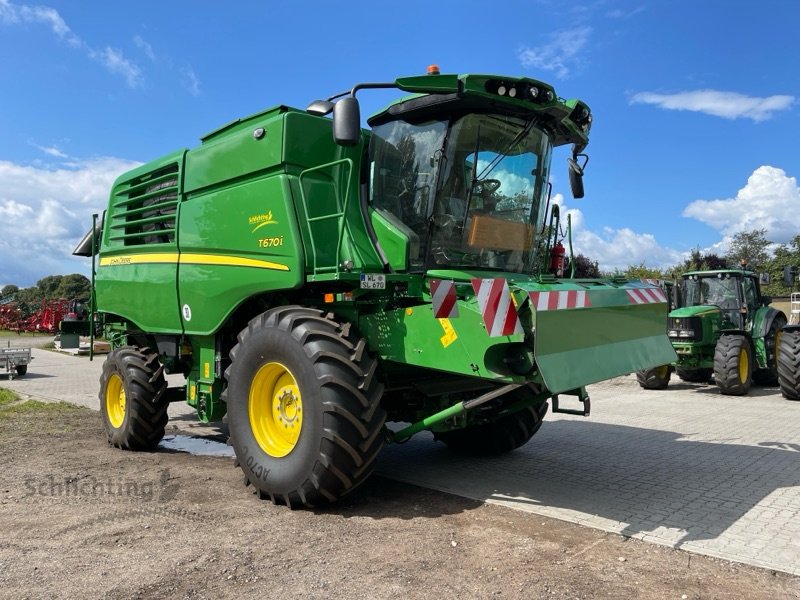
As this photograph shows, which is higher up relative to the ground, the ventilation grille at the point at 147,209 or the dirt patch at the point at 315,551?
the ventilation grille at the point at 147,209

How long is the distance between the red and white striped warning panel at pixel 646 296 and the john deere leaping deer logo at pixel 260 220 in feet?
9.99

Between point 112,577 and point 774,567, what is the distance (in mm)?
3713

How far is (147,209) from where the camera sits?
22.5 ft

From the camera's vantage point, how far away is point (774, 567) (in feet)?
11.7

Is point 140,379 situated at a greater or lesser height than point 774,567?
greater

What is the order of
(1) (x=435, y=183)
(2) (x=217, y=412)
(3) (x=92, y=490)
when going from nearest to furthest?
(1) (x=435, y=183) < (3) (x=92, y=490) < (2) (x=217, y=412)

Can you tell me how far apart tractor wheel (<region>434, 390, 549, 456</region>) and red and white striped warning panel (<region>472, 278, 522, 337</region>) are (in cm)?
227

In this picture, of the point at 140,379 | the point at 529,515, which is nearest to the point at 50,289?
the point at 140,379

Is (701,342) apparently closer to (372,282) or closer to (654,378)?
(654,378)

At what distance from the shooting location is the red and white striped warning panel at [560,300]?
4.25m

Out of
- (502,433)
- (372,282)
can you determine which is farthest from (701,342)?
(372,282)

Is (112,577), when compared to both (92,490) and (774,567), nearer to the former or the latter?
(92,490)

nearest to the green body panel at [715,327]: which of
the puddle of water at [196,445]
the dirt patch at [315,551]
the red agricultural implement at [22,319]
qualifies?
the puddle of water at [196,445]

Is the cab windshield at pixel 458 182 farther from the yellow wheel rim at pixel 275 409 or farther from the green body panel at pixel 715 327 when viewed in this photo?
the green body panel at pixel 715 327
